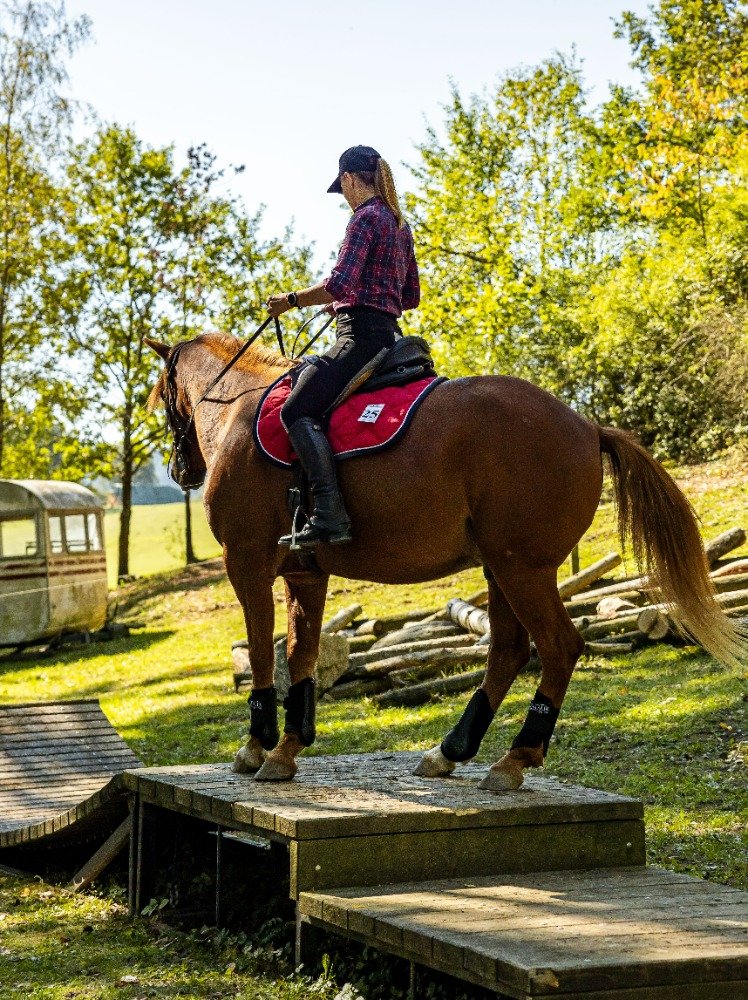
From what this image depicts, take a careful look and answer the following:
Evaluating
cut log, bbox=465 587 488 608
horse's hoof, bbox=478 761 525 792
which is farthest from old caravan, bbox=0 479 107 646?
horse's hoof, bbox=478 761 525 792

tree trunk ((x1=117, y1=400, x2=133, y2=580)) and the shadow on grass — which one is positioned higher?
tree trunk ((x1=117, y1=400, x2=133, y2=580))

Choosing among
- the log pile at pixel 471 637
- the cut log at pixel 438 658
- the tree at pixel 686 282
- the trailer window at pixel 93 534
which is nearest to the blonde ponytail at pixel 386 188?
the log pile at pixel 471 637

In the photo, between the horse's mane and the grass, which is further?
the horse's mane

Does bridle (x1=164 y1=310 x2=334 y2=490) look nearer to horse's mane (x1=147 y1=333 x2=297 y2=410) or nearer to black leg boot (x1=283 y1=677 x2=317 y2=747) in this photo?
horse's mane (x1=147 y1=333 x2=297 y2=410)

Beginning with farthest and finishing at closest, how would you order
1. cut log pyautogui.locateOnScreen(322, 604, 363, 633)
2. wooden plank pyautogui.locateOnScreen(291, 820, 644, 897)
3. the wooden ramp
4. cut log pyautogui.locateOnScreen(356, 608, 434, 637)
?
cut log pyautogui.locateOnScreen(322, 604, 363, 633) → cut log pyautogui.locateOnScreen(356, 608, 434, 637) → the wooden ramp → wooden plank pyautogui.locateOnScreen(291, 820, 644, 897)

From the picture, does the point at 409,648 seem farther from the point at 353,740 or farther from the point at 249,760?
the point at 249,760

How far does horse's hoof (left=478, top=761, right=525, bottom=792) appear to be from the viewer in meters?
5.73

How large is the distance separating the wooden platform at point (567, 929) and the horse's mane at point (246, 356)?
3.11 meters

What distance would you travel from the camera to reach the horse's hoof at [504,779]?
573 cm

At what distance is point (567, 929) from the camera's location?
406 centimetres

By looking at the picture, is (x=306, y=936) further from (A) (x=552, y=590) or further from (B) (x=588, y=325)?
(B) (x=588, y=325)

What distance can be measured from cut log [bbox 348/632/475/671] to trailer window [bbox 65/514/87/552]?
11415mm

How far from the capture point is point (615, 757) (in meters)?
8.76

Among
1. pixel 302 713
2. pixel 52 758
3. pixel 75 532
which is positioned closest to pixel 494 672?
pixel 302 713
